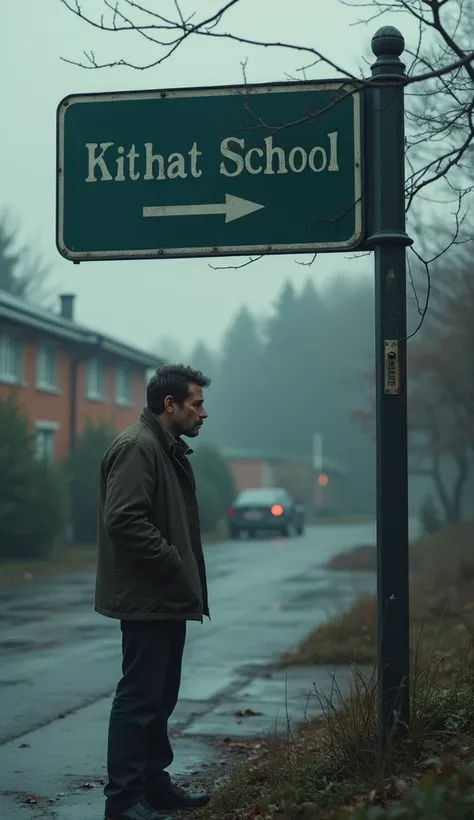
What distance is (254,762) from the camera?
6316 mm

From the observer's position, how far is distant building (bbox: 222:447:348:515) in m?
77.2

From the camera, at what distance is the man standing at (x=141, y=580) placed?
15.5ft

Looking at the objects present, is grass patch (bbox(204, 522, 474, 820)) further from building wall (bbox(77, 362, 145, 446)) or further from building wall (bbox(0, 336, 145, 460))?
building wall (bbox(77, 362, 145, 446))

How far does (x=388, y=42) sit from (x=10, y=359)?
28.0 m

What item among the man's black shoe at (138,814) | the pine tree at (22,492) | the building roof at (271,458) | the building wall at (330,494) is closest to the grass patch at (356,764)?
the man's black shoe at (138,814)

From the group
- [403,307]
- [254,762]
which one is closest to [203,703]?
[254,762]

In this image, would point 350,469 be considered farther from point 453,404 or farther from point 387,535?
point 387,535

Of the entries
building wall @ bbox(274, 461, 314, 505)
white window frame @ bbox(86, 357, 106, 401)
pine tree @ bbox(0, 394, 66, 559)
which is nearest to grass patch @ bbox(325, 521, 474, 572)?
pine tree @ bbox(0, 394, 66, 559)

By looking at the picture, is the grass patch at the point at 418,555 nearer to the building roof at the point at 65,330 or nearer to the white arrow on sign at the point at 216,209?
the building roof at the point at 65,330

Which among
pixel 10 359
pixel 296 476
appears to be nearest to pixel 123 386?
pixel 10 359

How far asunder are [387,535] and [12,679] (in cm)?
596

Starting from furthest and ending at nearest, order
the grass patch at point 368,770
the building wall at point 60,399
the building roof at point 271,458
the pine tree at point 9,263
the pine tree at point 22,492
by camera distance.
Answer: the building roof at point 271,458 < the pine tree at point 9,263 < the building wall at point 60,399 < the pine tree at point 22,492 < the grass patch at point 368,770

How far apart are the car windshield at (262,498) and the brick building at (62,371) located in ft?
15.8

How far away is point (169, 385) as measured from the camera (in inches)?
202
